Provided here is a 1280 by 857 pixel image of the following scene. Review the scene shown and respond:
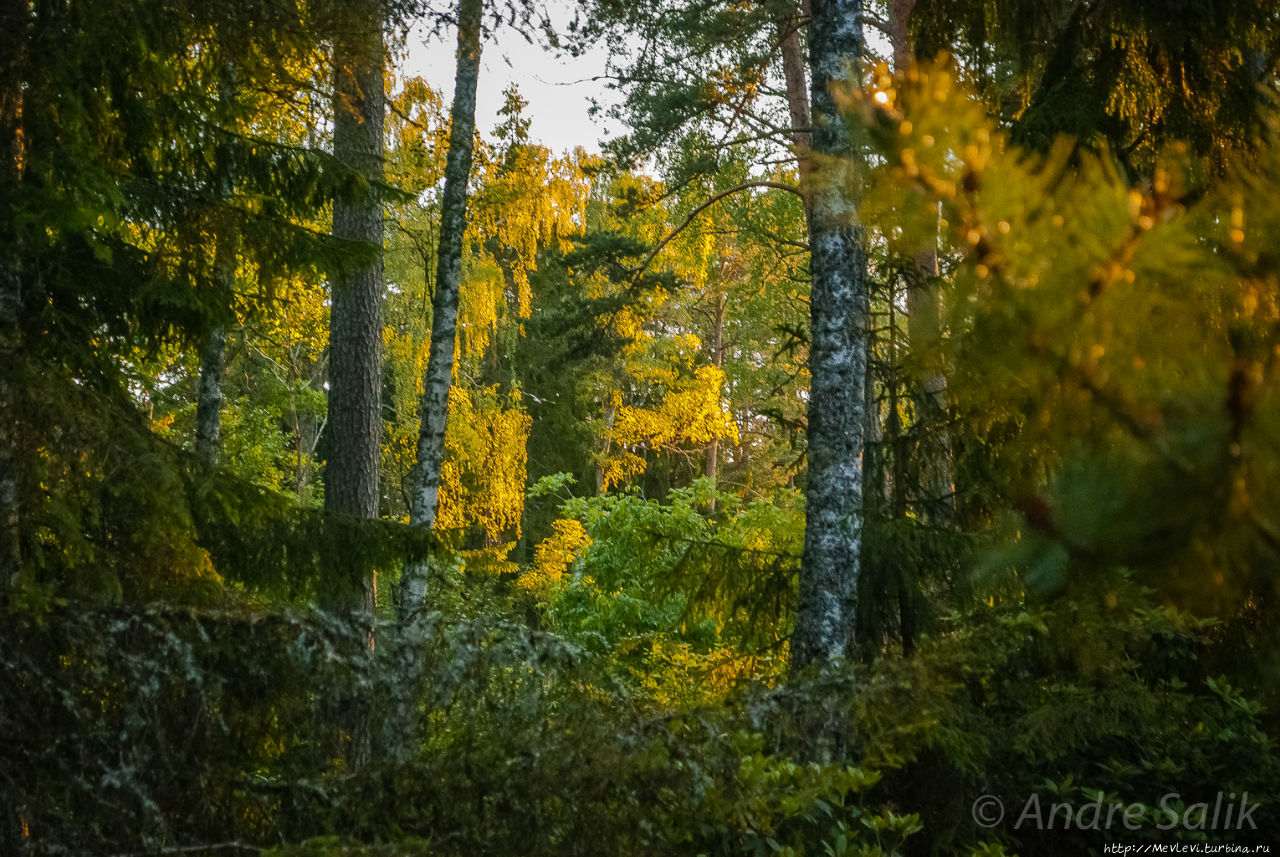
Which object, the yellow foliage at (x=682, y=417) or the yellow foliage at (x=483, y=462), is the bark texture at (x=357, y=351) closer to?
the yellow foliage at (x=483, y=462)

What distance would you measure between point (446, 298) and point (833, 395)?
310 centimetres

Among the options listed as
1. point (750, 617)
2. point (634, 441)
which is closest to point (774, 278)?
point (634, 441)

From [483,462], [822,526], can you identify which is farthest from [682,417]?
[822,526]

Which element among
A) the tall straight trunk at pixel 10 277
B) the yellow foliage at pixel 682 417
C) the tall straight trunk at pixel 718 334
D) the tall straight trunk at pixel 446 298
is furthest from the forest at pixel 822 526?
the tall straight trunk at pixel 718 334

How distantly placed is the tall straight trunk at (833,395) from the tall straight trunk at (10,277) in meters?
3.56

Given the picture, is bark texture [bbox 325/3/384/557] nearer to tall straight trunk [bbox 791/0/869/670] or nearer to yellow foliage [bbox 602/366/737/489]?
A: tall straight trunk [bbox 791/0/869/670]

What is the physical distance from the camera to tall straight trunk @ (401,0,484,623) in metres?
6.77

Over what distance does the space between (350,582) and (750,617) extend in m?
2.48

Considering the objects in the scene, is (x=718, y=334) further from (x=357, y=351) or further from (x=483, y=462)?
(x=357, y=351)

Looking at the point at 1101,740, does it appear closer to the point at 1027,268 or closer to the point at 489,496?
the point at 1027,268

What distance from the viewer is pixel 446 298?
6.88 metres

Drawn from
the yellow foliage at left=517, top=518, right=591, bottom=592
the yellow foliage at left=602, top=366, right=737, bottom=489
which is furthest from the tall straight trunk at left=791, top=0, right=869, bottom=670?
the yellow foliage at left=602, top=366, right=737, bottom=489

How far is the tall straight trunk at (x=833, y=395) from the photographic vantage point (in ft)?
16.3

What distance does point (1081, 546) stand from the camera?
4.31 feet
